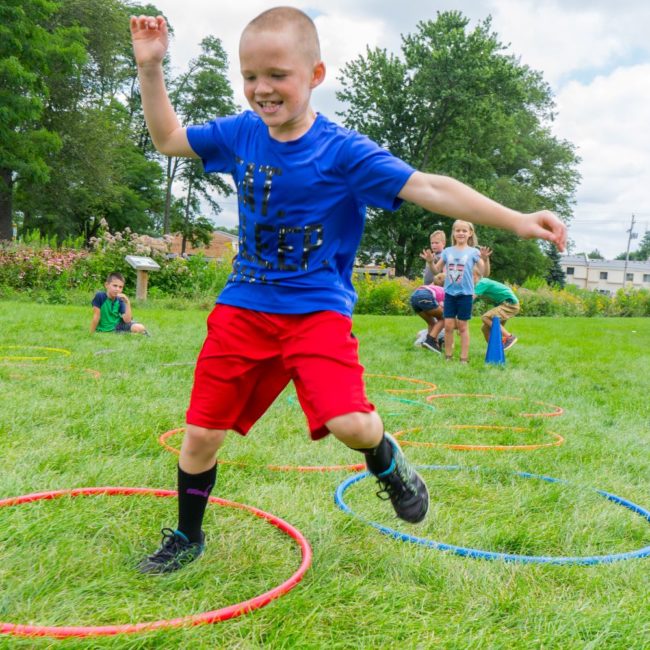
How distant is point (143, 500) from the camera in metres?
3.07

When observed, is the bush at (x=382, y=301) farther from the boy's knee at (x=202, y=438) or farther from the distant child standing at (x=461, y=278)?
the boy's knee at (x=202, y=438)

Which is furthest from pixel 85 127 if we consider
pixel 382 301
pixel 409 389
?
pixel 409 389

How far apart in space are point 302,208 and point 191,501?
3.84 ft

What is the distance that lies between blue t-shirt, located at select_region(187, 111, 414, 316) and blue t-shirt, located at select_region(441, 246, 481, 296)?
20.1 feet

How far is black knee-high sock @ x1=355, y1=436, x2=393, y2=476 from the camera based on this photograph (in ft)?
8.59

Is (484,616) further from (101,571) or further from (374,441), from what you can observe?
(101,571)

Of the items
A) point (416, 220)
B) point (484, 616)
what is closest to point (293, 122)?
point (484, 616)

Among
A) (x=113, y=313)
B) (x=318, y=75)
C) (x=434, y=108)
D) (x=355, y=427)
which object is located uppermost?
(x=434, y=108)

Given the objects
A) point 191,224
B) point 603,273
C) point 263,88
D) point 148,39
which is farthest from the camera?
point 603,273

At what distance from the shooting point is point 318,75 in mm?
2580

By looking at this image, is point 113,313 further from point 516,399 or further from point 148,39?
point 148,39

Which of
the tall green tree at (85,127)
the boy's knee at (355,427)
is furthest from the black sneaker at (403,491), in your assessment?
the tall green tree at (85,127)

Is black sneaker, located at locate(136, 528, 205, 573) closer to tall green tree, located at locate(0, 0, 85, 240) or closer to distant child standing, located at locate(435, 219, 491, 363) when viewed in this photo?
distant child standing, located at locate(435, 219, 491, 363)

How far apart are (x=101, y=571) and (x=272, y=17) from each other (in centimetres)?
203
